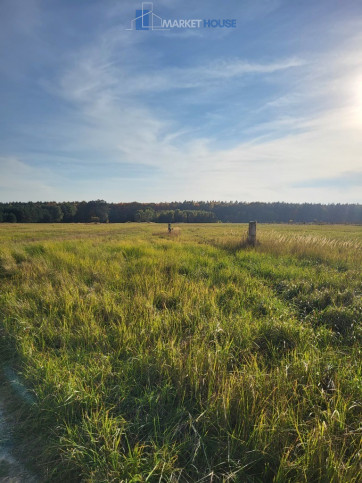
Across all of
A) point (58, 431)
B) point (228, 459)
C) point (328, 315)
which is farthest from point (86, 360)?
point (328, 315)

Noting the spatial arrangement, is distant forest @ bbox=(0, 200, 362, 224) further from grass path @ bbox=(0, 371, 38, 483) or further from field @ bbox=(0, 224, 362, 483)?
grass path @ bbox=(0, 371, 38, 483)

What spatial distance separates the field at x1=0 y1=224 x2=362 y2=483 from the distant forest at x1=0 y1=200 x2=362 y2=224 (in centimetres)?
7930

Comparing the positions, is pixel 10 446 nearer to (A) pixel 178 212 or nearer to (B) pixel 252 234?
(B) pixel 252 234

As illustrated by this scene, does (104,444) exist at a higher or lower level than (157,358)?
lower

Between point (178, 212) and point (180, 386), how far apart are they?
98115 mm

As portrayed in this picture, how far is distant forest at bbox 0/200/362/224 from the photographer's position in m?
84.2

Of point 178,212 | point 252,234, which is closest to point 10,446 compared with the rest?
point 252,234

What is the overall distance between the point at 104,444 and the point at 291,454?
132 cm

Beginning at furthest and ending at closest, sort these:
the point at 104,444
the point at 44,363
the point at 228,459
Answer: the point at 44,363
the point at 104,444
the point at 228,459

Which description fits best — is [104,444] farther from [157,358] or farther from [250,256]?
[250,256]

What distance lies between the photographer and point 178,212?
99.4 meters

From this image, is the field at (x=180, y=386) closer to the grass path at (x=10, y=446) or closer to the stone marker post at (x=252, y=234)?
the grass path at (x=10, y=446)

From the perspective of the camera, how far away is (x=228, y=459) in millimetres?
1576

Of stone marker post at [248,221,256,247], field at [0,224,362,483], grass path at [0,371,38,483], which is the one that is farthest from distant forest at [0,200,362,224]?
grass path at [0,371,38,483]
